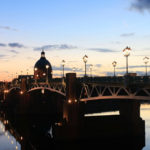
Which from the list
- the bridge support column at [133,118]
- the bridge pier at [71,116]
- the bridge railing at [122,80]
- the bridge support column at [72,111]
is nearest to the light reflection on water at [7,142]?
the bridge pier at [71,116]

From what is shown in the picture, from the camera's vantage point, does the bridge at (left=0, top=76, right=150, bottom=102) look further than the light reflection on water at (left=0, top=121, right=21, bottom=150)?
No

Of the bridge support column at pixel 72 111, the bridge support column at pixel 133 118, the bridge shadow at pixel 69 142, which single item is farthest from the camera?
the bridge support column at pixel 133 118

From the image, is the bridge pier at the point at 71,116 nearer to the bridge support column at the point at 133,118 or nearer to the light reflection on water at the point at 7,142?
the bridge support column at the point at 133,118

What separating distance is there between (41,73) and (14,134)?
102638 mm

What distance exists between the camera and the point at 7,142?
5428 cm

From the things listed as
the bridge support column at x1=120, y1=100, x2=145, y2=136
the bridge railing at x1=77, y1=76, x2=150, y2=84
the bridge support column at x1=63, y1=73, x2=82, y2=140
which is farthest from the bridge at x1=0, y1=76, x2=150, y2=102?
the bridge support column at x1=120, y1=100, x2=145, y2=136

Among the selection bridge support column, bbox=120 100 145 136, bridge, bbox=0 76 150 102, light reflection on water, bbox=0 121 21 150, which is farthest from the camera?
light reflection on water, bbox=0 121 21 150

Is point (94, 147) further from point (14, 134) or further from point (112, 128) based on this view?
point (14, 134)

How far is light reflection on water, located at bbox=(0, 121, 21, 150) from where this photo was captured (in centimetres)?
4961

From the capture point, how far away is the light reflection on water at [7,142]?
49609 mm

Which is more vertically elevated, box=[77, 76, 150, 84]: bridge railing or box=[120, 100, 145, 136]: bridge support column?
box=[77, 76, 150, 84]: bridge railing

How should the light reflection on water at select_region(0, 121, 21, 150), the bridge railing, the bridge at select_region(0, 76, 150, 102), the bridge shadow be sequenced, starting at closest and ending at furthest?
the bridge at select_region(0, 76, 150, 102), the bridge railing, the bridge shadow, the light reflection on water at select_region(0, 121, 21, 150)

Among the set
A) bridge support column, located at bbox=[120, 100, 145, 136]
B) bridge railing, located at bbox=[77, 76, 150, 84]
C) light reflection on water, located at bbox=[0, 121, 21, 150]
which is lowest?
light reflection on water, located at bbox=[0, 121, 21, 150]

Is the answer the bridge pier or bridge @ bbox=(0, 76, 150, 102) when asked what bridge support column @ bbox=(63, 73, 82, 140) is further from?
bridge @ bbox=(0, 76, 150, 102)
